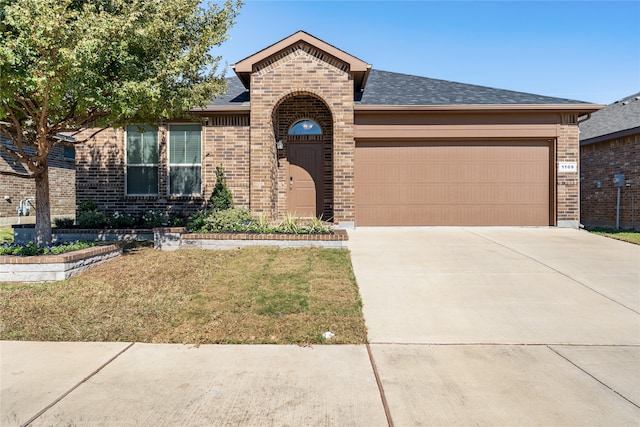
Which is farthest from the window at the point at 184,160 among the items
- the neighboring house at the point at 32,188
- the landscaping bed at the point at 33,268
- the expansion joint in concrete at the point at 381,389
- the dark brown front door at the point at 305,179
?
the expansion joint in concrete at the point at 381,389

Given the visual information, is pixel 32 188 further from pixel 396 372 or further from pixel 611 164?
pixel 611 164

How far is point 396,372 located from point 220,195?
25.9 ft

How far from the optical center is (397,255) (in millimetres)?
7219

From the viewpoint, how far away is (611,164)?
12961 mm

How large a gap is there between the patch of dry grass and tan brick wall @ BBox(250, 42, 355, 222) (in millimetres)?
3988

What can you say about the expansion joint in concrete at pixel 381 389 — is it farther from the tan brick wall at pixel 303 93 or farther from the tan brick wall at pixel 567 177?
the tan brick wall at pixel 567 177

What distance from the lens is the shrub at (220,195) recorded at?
986cm

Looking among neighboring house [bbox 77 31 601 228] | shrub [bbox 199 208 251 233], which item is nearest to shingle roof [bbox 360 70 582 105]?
neighboring house [bbox 77 31 601 228]

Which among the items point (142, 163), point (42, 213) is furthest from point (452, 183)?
point (42, 213)

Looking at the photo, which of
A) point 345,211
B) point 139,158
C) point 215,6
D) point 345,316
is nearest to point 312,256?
point 345,316

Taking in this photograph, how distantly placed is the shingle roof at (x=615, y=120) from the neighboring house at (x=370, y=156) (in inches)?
143

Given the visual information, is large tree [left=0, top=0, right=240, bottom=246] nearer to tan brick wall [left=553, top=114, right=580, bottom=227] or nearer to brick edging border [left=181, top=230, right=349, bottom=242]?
brick edging border [left=181, top=230, right=349, bottom=242]

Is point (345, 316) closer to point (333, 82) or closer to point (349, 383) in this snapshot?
point (349, 383)

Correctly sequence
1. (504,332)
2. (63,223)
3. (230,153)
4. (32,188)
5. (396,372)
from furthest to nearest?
(32,188)
(230,153)
(63,223)
(504,332)
(396,372)
